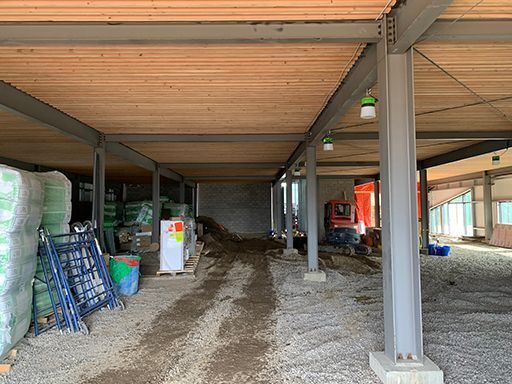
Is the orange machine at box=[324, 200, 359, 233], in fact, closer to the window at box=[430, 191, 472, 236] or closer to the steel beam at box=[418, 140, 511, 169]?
the steel beam at box=[418, 140, 511, 169]

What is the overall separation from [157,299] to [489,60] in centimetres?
602

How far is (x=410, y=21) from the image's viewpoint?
2975mm

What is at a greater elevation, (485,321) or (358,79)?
(358,79)

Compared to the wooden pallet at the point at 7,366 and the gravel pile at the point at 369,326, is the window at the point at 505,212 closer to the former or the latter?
the gravel pile at the point at 369,326

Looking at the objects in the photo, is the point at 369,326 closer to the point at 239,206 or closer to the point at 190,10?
the point at 190,10

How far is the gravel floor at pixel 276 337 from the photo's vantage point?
350 cm

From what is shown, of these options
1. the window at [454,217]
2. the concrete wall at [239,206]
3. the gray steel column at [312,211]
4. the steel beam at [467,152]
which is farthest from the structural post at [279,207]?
the window at [454,217]

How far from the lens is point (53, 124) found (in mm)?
6066

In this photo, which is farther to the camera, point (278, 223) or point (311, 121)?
point (278, 223)

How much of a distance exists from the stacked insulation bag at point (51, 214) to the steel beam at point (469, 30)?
4856mm

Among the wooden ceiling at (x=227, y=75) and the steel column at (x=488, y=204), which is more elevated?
the wooden ceiling at (x=227, y=75)

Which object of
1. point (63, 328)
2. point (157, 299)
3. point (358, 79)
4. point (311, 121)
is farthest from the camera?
point (311, 121)

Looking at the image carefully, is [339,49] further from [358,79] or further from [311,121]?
[311,121]

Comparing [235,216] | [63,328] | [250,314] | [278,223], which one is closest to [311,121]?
[250,314]
